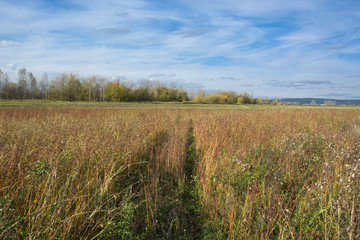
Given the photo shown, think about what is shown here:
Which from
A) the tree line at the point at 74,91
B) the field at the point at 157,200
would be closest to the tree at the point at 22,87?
the tree line at the point at 74,91

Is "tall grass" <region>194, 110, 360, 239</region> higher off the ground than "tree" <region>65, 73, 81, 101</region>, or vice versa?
"tree" <region>65, 73, 81, 101</region>

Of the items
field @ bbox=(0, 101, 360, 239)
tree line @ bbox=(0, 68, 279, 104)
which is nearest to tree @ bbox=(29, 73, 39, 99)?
tree line @ bbox=(0, 68, 279, 104)

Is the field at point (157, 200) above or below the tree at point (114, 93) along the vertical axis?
below

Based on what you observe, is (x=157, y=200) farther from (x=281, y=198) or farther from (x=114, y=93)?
(x=114, y=93)

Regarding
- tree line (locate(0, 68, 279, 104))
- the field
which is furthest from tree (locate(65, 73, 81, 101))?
the field

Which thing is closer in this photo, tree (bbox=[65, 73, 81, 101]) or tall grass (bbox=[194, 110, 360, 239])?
tall grass (bbox=[194, 110, 360, 239])

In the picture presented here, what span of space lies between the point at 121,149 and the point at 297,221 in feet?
13.4

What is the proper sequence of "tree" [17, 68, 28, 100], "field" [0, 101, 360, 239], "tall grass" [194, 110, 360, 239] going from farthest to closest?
1. "tree" [17, 68, 28, 100]
2. "tall grass" [194, 110, 360, 239]
3. "field" [0, 101, 360, 239]

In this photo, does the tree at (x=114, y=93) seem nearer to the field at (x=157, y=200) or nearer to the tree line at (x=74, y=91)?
the tree line at (x=74, y=91)

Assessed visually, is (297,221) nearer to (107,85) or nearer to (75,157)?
(75,157)

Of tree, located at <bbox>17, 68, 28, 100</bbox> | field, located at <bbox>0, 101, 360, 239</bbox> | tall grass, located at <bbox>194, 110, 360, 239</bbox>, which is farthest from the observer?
tree, located at <bbox>17, 68, 28, 100</bbox>

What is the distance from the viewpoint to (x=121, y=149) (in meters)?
5.29

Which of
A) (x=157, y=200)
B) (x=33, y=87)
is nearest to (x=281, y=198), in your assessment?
(x=157, y=200)

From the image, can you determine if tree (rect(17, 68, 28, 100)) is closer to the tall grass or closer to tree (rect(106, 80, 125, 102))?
tree (rect(106, 80, 125, 102))
